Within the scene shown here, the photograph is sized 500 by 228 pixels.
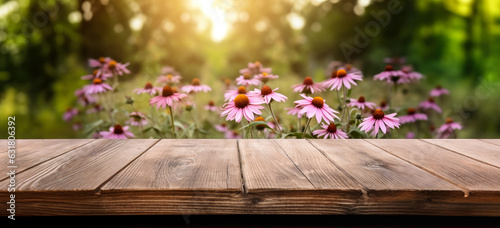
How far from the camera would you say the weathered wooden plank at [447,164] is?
2.72 ft

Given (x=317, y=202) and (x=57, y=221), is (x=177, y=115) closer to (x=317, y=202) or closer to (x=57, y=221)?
(x=57, y=221)

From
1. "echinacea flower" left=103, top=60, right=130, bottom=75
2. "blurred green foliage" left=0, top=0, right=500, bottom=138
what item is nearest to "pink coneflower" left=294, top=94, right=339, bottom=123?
"echinacea flower" left=103, top=60, right=130, bottom=75

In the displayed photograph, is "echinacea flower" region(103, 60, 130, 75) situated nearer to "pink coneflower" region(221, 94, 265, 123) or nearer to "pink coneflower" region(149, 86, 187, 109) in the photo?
"pink coneflower" region(149, 86, 187, 109)

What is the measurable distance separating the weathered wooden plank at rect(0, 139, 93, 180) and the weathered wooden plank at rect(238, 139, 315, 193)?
502 millimetres

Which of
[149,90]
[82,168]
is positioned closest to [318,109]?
[82,168]

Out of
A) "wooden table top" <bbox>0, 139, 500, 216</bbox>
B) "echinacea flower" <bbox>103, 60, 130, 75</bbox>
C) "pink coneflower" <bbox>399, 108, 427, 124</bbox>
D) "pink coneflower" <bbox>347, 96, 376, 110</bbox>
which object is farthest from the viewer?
"pink coneflower" <bbox>399, 108, 427, 124</bbox>

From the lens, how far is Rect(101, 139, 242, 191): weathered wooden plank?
771 mm

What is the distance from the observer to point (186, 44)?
735 cm

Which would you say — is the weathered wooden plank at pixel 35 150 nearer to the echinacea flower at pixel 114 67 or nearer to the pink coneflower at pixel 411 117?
the echinacea flower at pixel 114 67

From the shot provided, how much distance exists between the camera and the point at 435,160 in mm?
1032

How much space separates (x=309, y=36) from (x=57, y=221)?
683cm

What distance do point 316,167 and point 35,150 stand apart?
0.79 meters

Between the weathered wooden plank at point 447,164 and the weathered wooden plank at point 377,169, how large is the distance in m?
0.04

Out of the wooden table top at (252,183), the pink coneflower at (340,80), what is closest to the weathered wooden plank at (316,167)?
the wooden table top at (252,183)
